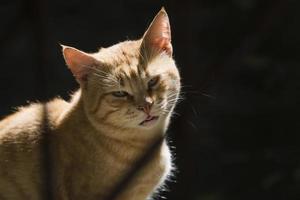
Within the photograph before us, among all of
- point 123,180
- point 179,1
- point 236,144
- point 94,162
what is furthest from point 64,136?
point 236,144

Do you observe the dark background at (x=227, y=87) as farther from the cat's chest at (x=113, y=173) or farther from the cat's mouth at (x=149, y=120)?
the cat's mouth at (x=149, y=120)

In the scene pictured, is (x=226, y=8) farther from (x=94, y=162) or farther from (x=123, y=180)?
(x=123, y=180)

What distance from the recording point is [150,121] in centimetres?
245

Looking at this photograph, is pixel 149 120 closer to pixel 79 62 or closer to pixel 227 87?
pixel 79 62

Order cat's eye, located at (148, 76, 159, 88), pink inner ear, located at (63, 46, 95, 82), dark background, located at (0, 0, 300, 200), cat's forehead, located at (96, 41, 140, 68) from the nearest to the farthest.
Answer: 1. pink inner ear, located at (63, 46, 95, 82)
2. cat's eye, located at (148, 76, 159, 88)
3. cat's forehead, located at (96, 41, 140, 68)
4. dark background, located at (0, 0, 300, 200)

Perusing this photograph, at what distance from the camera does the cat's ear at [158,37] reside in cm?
247

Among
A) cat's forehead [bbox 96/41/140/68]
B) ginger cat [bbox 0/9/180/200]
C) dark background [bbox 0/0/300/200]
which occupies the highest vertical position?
cat's forehead [bbox 96/41/140/68]

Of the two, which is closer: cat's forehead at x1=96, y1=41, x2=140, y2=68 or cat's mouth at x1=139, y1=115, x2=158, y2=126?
cat's mouth at x1=139, y1=115, x2=158, y2=126

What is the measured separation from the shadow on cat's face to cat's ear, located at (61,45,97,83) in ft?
0.10

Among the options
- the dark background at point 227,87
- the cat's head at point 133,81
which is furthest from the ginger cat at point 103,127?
the dark background at point 227,87

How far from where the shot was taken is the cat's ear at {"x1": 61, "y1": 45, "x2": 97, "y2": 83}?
2404 millimetres

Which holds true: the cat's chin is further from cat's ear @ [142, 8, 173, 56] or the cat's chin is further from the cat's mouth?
cat's ear @ [142, 8, 173, 56]

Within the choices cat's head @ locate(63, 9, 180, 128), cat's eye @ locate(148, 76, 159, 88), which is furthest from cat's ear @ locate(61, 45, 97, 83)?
cat's eye @ locate(148, 76, 159, 88)

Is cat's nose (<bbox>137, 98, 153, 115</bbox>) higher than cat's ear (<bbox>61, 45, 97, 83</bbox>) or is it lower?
lower
